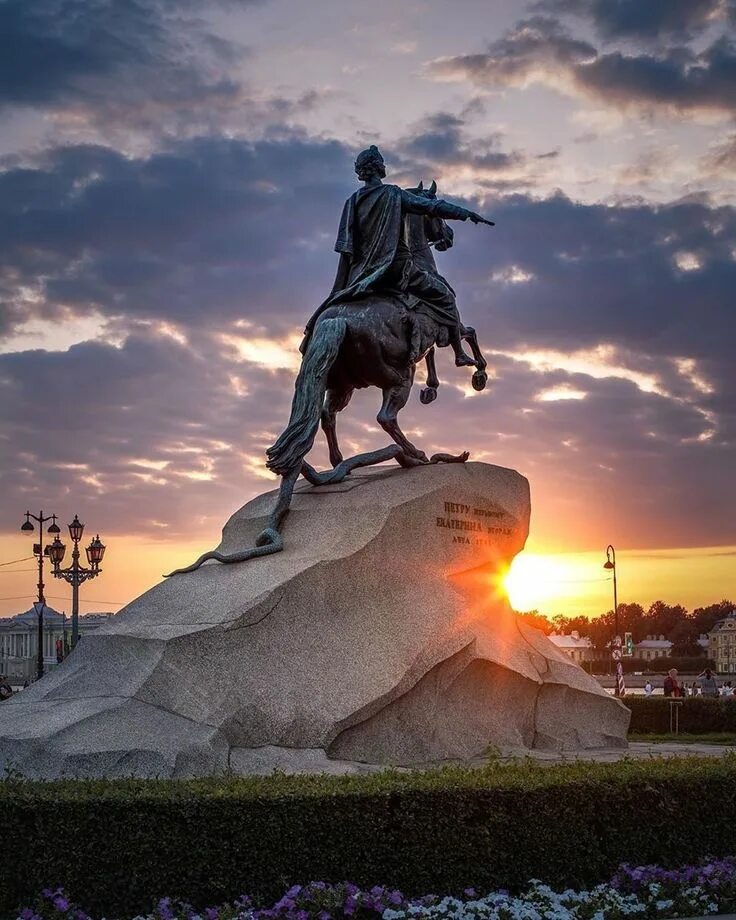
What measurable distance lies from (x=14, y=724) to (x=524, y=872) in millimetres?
4304

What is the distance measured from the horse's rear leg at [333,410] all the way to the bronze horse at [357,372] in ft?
0.04

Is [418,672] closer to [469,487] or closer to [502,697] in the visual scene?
[502,697]

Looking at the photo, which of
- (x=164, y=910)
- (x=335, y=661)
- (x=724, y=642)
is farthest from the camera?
(x=724, y=642)

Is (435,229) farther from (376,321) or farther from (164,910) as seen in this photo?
(164,910)

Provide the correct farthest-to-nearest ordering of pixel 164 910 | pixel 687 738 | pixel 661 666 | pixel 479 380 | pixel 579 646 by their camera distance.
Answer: pixel 579 646, pixel 661 666, pixel 687 738, pixel 479 380, pixel 164 910

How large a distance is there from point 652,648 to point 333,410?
4887 inches

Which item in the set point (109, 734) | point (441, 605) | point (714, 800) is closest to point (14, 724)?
point (109, 734)

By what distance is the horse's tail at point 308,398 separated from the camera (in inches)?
492

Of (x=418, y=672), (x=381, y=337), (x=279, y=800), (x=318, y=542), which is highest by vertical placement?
(x=381, y=337)

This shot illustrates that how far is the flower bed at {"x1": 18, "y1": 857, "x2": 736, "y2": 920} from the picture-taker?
6535mm

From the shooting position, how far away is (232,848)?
6.96 m

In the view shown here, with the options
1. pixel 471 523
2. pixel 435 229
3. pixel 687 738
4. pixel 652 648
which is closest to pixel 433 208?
pixel 435 229

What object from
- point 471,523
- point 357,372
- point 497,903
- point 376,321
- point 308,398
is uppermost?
point 376,321

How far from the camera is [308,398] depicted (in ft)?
41.7
